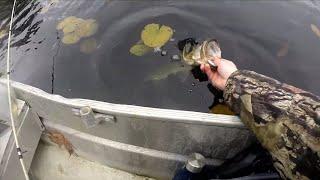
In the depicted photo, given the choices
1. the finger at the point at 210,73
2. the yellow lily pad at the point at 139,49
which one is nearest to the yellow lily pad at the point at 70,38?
the yellow lily pad at the point at 139,49

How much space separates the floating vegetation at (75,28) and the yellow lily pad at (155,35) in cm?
64

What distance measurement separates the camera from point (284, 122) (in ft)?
6.44

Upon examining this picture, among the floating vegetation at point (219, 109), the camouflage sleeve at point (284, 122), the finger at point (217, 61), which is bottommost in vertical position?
the floating vegetation at point (219, 109)

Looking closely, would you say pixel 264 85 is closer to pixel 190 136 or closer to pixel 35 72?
pixel 190 136

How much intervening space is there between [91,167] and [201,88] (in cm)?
132

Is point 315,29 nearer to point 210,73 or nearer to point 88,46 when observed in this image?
point 210,73

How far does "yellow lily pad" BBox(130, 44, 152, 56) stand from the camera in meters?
3.94

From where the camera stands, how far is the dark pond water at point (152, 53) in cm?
360

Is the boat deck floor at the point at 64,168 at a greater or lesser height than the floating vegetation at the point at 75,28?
lesser

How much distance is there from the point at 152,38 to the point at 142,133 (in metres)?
1.76

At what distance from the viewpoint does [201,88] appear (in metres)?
3.57

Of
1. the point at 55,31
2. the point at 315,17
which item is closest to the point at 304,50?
the point at 315,17

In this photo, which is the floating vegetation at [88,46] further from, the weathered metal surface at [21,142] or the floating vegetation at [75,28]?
the weathered metal surface at [21,142]

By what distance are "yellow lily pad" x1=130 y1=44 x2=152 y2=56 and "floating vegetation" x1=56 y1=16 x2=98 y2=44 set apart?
23.9 inches
